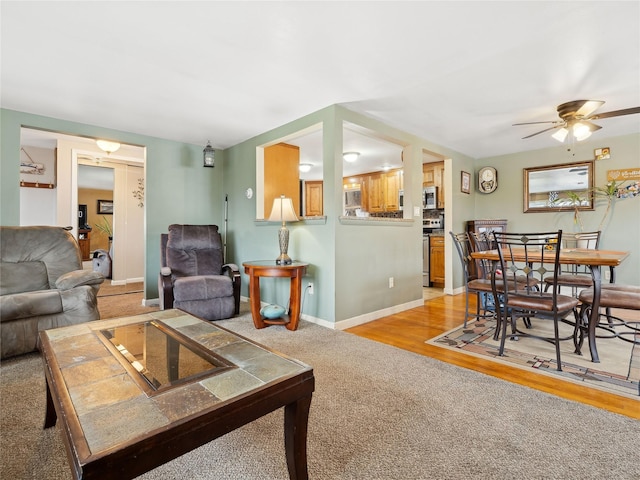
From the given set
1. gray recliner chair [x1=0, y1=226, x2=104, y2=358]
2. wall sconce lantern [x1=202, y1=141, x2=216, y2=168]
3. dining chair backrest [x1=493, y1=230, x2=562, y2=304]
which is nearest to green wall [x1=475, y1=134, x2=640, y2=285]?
dining chair backrest [x1=493, y1=230, x2=562, y2=304]

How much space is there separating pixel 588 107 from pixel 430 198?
8.91 ft

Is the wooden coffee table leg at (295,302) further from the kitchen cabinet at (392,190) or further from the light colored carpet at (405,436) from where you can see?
the kitchen cabinet at (392,190)

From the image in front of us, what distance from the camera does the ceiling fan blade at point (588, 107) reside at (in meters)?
2.98

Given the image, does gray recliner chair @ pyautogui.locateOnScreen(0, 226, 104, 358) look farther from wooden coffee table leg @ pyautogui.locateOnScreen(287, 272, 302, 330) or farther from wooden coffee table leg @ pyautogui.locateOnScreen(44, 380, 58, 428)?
wooden coffee table leg @ pyautogui.locateOnScreen(287, 272, 302, 330)

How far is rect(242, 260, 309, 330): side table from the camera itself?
309 centimetres

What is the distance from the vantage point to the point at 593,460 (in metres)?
1.34

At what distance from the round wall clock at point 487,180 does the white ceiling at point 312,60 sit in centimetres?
183

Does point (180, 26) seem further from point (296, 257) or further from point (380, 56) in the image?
point (296, 257)

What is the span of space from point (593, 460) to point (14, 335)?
3520mm

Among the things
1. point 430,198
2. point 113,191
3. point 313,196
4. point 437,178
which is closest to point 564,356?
point 430,198

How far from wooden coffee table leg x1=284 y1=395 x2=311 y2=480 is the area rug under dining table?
187cm

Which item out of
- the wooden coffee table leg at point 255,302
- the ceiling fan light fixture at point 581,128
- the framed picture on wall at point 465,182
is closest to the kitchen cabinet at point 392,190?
the framed picture on wall at point 465,182

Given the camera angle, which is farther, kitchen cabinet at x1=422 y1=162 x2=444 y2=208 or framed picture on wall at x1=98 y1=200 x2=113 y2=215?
framed picture on wall at x1=98 y1=200 x2=113 y2=215

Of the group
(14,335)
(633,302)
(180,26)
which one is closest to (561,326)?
(633,302)
